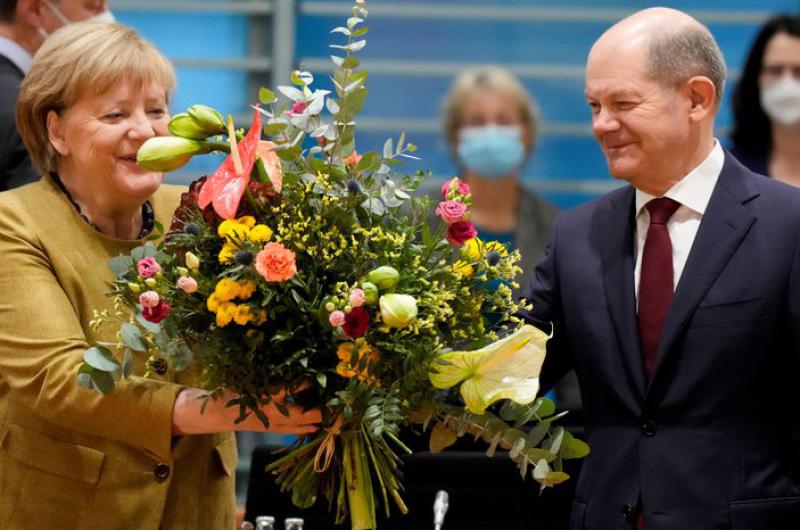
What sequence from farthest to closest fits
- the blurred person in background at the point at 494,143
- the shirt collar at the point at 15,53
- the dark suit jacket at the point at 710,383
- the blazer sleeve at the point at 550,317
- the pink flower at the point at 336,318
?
the blurred person in background at the point at 494,143
the shirt collar at the point at 15,53
the blazer sleeve at the point at 550,317
the dark suit jacket at the point at 710,383
the pink flower at the point at 336,318

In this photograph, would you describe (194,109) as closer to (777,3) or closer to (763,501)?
(763,501)

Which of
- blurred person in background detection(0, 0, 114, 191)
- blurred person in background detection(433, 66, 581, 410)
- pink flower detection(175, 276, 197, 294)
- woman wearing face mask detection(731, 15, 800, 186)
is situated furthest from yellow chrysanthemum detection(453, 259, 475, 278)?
blurred person in background detection(433, 66, 581, 410)

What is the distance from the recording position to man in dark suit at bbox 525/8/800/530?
256 centimetres

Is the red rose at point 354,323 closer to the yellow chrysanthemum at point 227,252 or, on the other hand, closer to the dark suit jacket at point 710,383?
the yellow chrysanthemum at point 227,252

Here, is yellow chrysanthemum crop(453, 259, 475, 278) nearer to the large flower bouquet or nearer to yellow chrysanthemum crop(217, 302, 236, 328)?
the large flower bouquet

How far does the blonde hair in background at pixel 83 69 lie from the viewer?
8.69ft

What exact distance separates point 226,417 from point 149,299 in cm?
29

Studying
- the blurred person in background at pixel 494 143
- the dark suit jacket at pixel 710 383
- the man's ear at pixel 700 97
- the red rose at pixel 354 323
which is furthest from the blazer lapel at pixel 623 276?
the blurred person in background at pixel 494 143

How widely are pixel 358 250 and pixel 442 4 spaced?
3.94 meters

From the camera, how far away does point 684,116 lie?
2713mm

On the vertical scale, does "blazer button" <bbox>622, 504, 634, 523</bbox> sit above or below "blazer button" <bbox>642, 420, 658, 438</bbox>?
below

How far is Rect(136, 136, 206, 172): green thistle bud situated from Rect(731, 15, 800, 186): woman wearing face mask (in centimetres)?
265

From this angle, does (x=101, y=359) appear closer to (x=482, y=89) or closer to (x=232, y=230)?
(x=232, y=230)

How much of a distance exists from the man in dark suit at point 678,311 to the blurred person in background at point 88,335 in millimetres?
654
